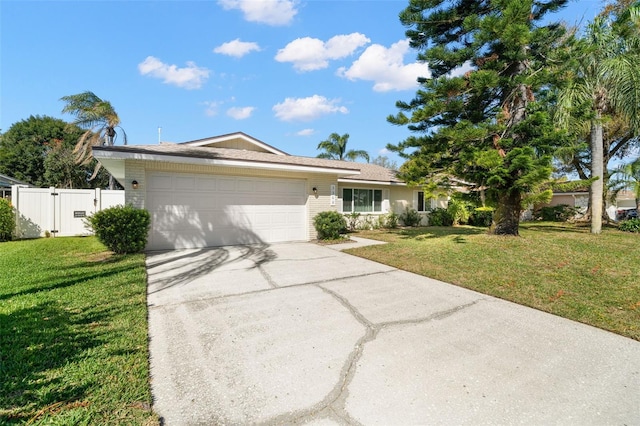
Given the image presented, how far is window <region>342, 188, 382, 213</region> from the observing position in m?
14.0

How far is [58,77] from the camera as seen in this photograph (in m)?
10.7

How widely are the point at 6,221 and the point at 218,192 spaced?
7373 mm

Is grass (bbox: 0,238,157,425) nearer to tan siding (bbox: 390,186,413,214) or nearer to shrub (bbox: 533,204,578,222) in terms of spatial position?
tan siding (bbox: 390,186,413,214)

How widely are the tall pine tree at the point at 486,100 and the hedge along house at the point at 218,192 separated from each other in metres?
3.24

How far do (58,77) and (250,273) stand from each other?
11553 millimetres

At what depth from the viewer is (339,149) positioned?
90.4 feet

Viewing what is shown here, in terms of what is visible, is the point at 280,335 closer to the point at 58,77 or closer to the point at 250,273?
the point at 250,273

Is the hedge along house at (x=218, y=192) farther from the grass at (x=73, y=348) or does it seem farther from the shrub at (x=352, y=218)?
the grass at (x=73, y=348)

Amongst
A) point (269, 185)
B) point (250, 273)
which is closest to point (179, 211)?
point (269, 185)

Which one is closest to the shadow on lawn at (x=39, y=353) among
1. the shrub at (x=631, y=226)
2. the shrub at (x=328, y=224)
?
the shrub at (x=328, y=224)

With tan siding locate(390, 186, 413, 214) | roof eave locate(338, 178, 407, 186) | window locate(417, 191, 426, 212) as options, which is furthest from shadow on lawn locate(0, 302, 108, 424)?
window locate(417, 191, 426, 212)

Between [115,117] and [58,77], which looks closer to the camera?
[58,77]

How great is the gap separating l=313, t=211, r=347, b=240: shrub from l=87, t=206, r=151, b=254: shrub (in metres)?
5.44

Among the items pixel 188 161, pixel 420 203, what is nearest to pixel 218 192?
pixel 188 161
